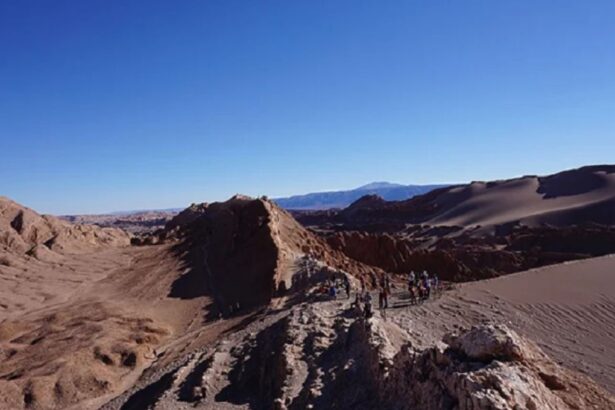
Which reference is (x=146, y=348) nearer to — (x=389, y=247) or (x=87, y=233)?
(x=389, y=247)

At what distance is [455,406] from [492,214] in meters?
87.1

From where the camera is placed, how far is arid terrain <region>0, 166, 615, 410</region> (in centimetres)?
845

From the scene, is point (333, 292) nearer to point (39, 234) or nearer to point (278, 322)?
point (278, 322)

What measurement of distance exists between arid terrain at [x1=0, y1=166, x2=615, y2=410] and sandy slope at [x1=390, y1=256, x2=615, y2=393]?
0.07 meters

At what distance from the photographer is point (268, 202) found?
35.6 m

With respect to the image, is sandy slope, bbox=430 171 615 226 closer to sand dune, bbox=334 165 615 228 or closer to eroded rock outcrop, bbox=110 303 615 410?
sand dune, bbox=334 165 615 228

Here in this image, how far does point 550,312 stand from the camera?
1688cm

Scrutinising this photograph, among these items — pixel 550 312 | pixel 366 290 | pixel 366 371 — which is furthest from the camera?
pixel 366 290

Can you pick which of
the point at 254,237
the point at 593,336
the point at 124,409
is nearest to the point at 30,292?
the point at 254,237

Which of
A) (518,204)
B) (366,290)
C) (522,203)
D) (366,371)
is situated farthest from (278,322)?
(522,203)

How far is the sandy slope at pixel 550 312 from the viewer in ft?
45.5

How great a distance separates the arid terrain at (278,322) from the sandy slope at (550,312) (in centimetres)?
7

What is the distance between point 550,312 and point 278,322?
861 cm

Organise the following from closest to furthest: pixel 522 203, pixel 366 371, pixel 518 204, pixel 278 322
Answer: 1. pixel 366 371
2. pixel 278 322
3. pixel 518 204
4. pixel 522 203
